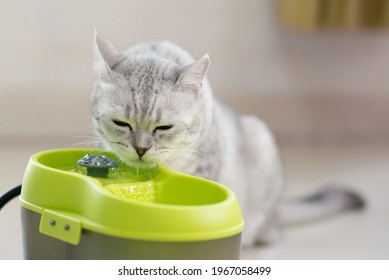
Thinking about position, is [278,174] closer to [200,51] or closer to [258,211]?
[258,211]

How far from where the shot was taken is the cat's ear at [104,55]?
5.03ft

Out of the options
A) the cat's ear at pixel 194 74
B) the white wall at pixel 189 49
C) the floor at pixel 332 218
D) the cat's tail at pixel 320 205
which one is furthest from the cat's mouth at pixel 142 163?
the white wall at pixel 189 49

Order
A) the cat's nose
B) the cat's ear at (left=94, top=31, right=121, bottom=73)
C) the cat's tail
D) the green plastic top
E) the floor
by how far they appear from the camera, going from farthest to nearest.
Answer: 1. the cat's tail
2. the floor
3. the cat's ear at (left=94, top=31, right=121, bottom=73)
4. the cat's nose
5. the green plastic top

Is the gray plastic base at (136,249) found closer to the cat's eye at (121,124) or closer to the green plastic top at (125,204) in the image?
the green plastic top at (125,204)

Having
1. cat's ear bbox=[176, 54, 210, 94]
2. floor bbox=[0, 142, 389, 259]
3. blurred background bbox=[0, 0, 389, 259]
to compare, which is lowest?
floor bbox=[0, 142, 389, 259]

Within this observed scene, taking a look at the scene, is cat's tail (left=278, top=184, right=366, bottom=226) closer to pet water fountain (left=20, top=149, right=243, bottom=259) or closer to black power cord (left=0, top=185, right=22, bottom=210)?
pet water fountain (left=20, top=149, right=243, bottom=259)

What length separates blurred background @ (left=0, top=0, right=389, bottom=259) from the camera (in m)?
2.84

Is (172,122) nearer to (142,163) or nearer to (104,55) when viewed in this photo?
(142,163)

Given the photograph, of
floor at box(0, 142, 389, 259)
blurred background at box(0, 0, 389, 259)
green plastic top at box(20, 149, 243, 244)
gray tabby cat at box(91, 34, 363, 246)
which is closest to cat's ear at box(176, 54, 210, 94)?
gray tabby cat at box(91, 34, 363, 246)

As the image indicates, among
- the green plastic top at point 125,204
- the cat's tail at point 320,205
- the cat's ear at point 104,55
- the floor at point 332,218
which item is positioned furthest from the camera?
the cat's tail at point 320,205

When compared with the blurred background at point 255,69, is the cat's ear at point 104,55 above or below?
above

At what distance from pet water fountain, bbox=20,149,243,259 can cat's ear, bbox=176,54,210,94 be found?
8.6 inches

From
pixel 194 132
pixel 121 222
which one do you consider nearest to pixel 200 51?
pixel 194 132

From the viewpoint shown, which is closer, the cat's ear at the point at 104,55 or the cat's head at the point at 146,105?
the cat's head at the point at 146,105
